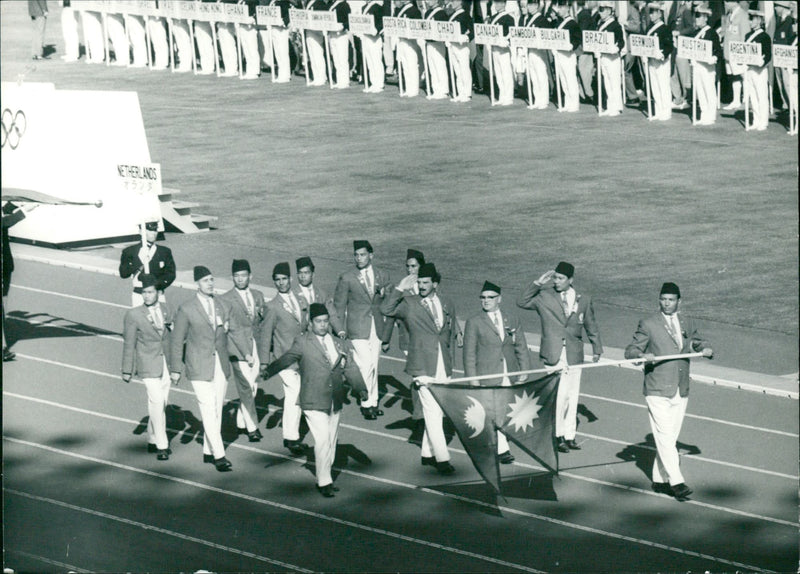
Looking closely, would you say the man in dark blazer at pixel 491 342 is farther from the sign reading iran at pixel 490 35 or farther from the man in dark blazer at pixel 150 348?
the sign reading iran at pixel 490 35

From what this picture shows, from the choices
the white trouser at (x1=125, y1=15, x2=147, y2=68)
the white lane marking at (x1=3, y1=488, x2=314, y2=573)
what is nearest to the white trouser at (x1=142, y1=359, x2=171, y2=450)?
the white lane marking at (x1=3, y1=488, x2=314, y2=573)

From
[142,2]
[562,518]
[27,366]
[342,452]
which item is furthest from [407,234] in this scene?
[142,2]

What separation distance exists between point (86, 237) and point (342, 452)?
32.4 ft

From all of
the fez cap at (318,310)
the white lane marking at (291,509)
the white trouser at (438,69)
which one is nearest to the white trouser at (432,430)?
the fez cap at (318,310)

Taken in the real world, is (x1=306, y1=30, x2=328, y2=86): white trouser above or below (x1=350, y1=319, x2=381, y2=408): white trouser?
above

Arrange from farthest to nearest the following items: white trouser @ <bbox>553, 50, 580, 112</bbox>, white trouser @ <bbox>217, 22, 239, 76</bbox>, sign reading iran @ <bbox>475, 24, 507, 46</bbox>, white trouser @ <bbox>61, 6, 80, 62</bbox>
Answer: white trouser @ <bbox>61, 6, 80, 62</bbox>
white trouser @ <bbox>217, 22, 239, 76</bbox>
sign reading iran @ <bbox>475, 24, 507, 46</bbox>
white trouser @ <bbox>553, 50, 580, 112</bbox>

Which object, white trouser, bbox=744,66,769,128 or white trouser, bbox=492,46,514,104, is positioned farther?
white trouser, bbox=492,46,514,104

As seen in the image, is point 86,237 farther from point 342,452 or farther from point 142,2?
point 142,2

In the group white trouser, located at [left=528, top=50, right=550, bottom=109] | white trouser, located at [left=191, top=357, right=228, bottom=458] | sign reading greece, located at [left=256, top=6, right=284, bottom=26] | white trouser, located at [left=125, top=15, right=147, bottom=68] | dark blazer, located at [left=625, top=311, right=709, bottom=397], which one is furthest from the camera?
white trouser, located at [left=125, top=15, right=147, bottom=68]

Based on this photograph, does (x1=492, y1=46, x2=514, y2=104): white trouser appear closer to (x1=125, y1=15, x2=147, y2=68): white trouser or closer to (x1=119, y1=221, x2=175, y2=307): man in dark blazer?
(x1=125, y1=15, x2=147, y2=68): white trouser

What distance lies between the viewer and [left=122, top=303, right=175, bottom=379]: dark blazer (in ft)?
49.6

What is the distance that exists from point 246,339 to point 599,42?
53.8 feet

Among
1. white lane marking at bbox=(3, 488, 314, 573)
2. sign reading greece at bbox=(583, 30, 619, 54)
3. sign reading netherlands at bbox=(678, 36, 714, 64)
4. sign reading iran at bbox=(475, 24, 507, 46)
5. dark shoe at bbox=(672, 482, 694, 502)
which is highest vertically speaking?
sign reading iran at bbox=(475, 24, 507, 46)

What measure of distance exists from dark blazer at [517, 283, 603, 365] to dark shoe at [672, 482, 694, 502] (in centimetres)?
181
